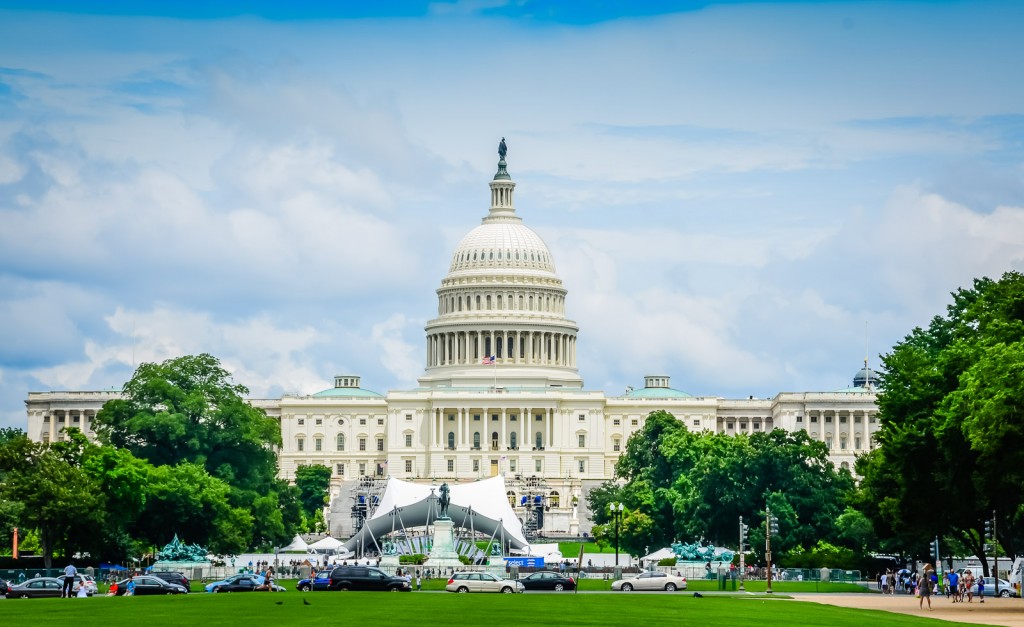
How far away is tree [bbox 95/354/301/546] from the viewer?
122500mm

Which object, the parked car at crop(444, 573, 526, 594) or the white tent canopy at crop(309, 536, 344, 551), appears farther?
the white tent canopy at crop(309, 536, 344, 551)

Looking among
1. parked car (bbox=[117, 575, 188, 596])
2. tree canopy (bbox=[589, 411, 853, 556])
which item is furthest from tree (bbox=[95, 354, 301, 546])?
parked car (bbox=[117, 575, 188, 596])

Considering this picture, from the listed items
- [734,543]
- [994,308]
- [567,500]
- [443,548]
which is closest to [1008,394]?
[994,308]

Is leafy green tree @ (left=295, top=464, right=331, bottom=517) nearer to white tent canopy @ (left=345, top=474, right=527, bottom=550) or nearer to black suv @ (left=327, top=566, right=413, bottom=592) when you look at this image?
white tent canopy @ (left=345, top=474, right=527, bottom=550)

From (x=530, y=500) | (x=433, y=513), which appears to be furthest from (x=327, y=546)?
(x=530, y=500)

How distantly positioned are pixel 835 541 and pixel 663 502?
19216mm

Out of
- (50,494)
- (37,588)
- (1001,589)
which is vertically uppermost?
(50,494)

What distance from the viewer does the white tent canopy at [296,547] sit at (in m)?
141

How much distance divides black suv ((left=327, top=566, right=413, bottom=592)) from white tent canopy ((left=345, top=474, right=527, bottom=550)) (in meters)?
37.8

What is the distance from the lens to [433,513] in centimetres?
12525

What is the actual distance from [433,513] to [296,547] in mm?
22192

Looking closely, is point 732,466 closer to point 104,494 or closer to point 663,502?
point 663,502

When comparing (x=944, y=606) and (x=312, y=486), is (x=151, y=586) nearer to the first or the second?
(x=944, y=606)

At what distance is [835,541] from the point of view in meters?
115
